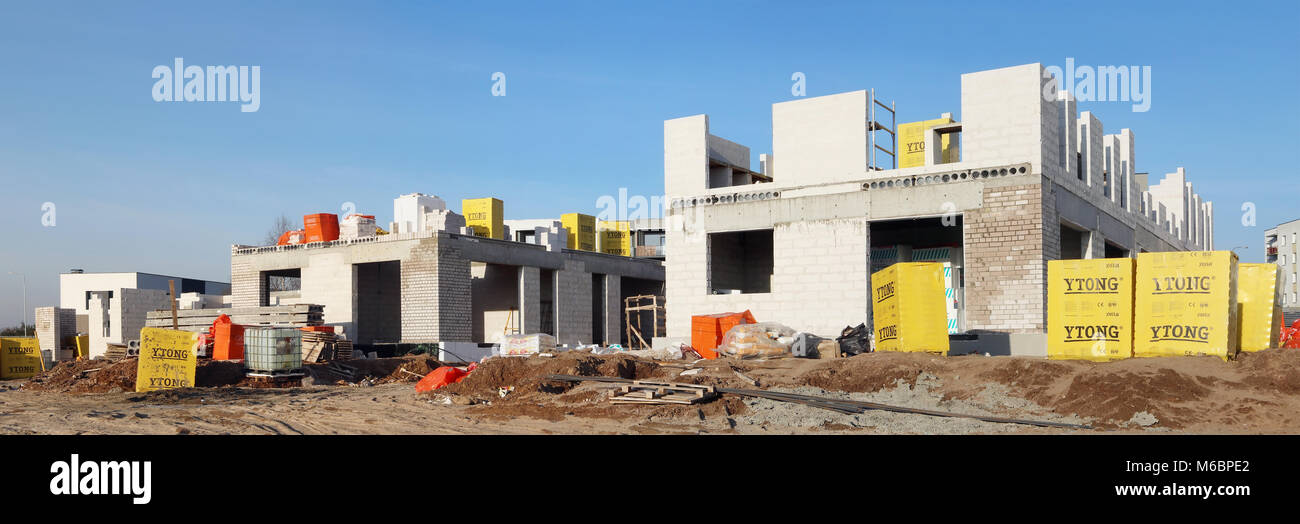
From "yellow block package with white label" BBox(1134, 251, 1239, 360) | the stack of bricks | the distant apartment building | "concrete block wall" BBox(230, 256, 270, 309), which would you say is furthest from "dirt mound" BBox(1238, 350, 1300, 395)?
the distant apartment building

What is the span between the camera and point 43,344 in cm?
4256

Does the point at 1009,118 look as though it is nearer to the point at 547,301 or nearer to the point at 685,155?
the point at 685,155

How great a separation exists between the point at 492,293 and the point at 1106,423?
29408mm

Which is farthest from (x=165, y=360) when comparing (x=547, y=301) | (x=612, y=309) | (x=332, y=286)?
(x=612, y=309)

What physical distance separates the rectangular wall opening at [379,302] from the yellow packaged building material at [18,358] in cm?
1085

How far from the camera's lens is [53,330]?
4247 centimetres

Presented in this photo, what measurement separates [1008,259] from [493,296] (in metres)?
21.5

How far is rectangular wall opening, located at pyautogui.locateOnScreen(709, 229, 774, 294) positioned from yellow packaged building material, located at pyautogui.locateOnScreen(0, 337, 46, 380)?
22547mm

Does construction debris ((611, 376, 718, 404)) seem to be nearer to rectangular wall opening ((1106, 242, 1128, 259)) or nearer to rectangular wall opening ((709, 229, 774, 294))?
rectangular wall opening ((709, 229, 774, 294))

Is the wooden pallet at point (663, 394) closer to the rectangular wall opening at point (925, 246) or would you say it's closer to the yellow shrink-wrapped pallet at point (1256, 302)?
the yellow shrink-wrapped pallet at point (1256, 302)

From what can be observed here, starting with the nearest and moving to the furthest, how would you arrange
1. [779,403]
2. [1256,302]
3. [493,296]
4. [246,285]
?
[779,403], [1256,302], [246,285], [493,296]

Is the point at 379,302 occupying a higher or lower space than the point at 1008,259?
lower
